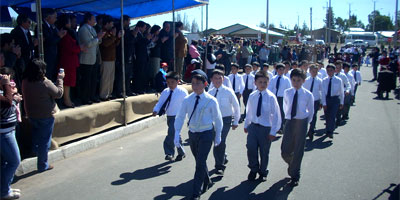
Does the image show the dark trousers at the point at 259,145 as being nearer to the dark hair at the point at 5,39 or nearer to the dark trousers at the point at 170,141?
the dark trousers at the point at 170,141

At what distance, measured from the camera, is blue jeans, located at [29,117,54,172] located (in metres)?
5.86

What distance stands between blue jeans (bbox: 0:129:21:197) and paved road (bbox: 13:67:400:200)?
34 centimetres

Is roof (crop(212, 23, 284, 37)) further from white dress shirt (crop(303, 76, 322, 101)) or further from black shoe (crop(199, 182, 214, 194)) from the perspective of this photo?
black shoe (crop(199, 182, 214, 194))

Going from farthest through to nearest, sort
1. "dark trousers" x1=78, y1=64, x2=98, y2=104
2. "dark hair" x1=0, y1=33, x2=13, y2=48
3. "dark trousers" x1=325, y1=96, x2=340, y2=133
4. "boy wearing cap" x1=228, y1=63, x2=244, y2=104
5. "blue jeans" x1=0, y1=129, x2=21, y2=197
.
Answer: "boy wearing cap" x1=228, y1=63, x2=244, y2=104 < "dark trousers" x1=325, y1=96, x2=340, y2=133 < "dark trousers" x1=78, y1=64, x2=98, y2=104 < "dark hair" x1=0, y1=33, x2=13, y2=48 < "blue jeans" x1=0, y1=129, x2=21, y2=197

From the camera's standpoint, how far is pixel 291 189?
5.56 meters

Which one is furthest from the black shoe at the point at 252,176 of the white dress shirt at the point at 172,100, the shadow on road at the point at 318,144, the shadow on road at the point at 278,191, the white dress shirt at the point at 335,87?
the white dress shirt at the point at 335,87

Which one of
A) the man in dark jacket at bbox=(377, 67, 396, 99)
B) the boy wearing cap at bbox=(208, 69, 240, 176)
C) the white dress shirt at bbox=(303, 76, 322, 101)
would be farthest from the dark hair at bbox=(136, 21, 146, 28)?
the man in dark jacket at bbox=(377, 67, 396, 99)

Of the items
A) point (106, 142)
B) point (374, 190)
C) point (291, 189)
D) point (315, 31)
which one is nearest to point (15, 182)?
point (106, 142)

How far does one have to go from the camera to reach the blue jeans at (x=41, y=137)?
5863 mm

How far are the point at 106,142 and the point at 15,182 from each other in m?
2.60

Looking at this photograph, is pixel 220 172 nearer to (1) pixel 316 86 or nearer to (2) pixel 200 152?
(2) pixel 200 152

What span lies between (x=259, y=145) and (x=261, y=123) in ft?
1.21

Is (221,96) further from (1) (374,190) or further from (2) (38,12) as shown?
(2) (38,12)

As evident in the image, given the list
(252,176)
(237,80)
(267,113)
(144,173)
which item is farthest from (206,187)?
(237,80)
